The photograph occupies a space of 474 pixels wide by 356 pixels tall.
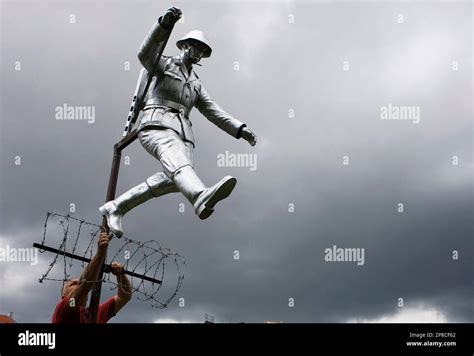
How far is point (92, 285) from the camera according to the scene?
7789mm

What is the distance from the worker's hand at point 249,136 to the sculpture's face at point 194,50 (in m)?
1.18

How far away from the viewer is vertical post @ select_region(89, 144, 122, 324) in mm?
8000

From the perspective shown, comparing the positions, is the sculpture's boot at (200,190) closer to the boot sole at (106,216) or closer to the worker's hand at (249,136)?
the boot sole at (106,216)

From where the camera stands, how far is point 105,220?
827 cm

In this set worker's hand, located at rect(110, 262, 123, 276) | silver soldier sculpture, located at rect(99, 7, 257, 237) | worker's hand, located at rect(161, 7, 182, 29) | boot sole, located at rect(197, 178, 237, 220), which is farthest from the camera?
worker's hand, located at rect(110, 262, 123, 276)

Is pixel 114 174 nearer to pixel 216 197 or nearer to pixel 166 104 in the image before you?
pixel 166 104

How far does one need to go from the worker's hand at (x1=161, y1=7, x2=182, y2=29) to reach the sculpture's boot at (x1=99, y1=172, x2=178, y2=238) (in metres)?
1.93

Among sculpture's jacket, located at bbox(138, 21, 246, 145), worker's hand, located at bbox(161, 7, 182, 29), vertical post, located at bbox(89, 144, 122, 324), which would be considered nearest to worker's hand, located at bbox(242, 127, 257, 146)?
sculpture's jacket, located at bbox(138, 21, 246, 145)

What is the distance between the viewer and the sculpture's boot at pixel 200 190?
6.95 meters

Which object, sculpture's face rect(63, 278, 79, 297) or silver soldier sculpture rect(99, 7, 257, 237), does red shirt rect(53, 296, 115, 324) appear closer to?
sculpture's face rect(63, 278, 79, 297)

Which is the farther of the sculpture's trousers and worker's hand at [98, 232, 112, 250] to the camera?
worker's hand at [98, 232, 112, 250]

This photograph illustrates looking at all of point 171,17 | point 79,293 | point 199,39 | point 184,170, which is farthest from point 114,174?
point 171,17
